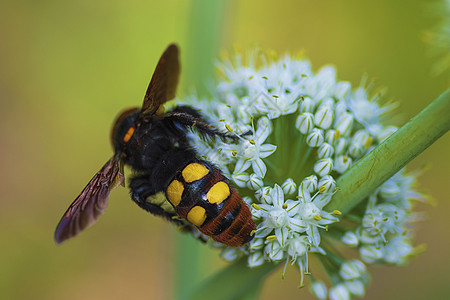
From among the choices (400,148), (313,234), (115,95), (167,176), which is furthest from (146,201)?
(115,95)

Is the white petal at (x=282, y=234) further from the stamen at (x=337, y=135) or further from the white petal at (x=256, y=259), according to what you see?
the stamen at (x=337, y=135)

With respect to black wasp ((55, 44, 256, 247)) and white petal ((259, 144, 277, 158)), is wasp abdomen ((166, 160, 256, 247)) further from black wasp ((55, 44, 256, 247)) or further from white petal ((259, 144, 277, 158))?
white petal ((259, 144, 277, 158))

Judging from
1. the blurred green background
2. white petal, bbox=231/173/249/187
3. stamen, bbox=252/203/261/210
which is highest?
white petal, bbox=231/173/249/187

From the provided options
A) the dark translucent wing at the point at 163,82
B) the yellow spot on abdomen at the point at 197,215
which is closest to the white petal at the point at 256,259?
the yellow spot on abdomen at the point at 197,215

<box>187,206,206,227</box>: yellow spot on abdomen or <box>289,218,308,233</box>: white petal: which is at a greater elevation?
<box>187,206,206,227</box>: yellow spot on abdomen

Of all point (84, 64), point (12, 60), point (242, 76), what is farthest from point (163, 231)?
point (242, 76)

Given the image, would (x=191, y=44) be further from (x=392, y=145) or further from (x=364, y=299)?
(x=364, y=299)

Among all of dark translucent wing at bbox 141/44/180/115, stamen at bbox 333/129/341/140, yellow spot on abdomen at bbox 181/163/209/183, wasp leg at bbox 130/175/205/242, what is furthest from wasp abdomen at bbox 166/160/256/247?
stamen at bbox 333/129/341/140

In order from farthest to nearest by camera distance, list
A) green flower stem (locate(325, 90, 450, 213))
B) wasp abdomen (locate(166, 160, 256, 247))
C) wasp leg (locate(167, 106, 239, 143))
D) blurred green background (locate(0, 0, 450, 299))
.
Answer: blurred green background (locate(0, 0, 450, 299)) < wasp leg (locate(167, 106, 239, 143)) < wasp abdomen (locate(166, 160, 256, 247)) < green flower stem (locate(325, 90, 450, 213))
